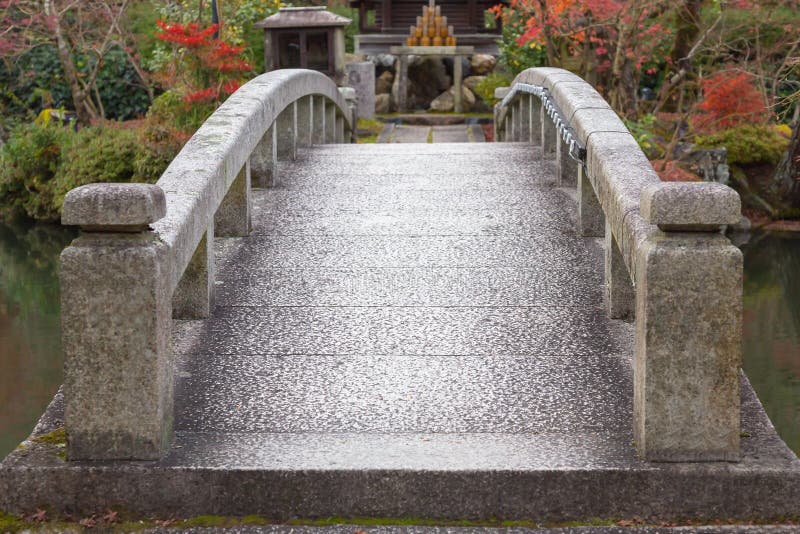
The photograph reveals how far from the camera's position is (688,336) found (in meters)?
3.49

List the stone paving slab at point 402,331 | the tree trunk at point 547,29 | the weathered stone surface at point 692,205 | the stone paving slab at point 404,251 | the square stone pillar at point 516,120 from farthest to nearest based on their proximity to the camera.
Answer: the tree trunk at point 547,29, the square stone pillar at point 516,120, the stone paving slab at point 404,251, the stone paving slab at point 402,331, the weathered stone surface at point 692,205

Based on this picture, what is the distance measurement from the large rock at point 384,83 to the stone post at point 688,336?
19508 mm

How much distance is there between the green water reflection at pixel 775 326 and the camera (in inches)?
322

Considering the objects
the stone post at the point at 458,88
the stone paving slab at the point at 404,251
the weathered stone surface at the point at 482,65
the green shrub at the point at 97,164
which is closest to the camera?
the stone paving slab at the point at 404,251

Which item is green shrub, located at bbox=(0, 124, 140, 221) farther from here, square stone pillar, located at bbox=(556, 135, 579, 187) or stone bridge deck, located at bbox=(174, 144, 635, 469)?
square stone pillar, located at bbox=(556, 135, 579, 187)

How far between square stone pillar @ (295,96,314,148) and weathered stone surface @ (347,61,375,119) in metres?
11.0

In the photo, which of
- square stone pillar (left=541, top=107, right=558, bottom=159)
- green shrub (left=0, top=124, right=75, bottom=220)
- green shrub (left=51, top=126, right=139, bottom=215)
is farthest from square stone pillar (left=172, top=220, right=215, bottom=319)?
green shrub (left=0, top=124, right=75, bottom=220)

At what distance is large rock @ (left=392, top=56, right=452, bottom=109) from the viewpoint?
23.2m

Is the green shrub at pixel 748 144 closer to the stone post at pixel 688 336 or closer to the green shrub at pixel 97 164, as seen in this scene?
the green shrub at pixel 97 164

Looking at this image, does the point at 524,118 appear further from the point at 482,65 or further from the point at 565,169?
the point at 482,65

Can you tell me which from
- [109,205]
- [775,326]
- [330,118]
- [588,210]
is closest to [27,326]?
[330,118]

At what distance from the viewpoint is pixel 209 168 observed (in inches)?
190

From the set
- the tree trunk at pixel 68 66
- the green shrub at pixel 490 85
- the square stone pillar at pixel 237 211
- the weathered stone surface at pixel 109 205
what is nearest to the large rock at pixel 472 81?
the green shrub at pixel 490 85

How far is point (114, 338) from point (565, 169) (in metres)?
4.26
